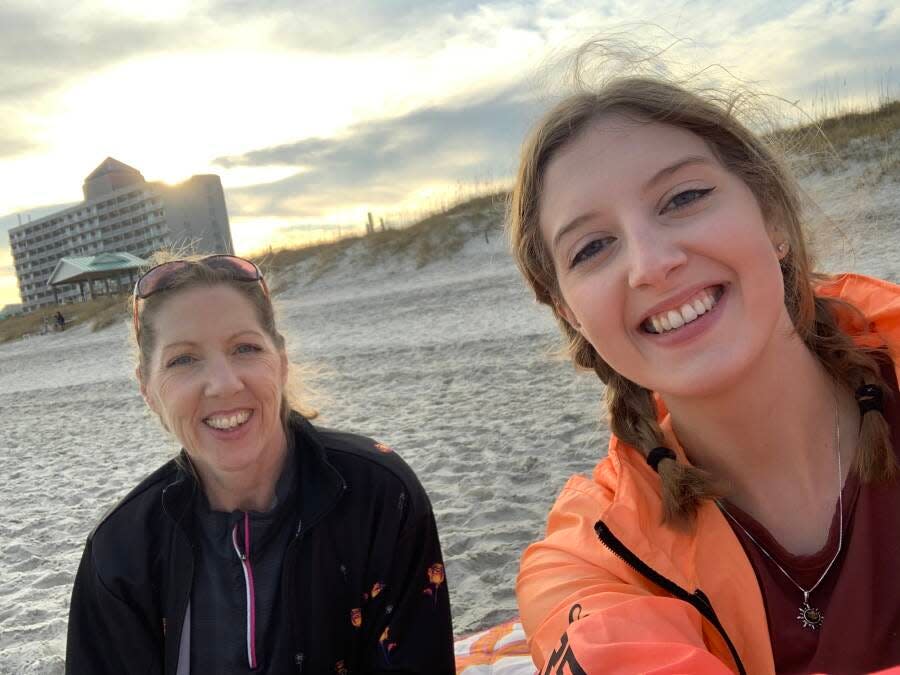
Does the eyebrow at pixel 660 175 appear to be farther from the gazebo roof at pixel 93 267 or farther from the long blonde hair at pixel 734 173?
the gazebo roof at pixel 93 267

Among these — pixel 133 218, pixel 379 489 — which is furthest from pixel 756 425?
pixel 133 218

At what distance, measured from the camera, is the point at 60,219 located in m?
98.0

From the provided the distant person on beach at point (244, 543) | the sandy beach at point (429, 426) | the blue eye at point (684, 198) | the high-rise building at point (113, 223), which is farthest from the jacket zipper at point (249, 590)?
the high-rise building at point (113, 223)

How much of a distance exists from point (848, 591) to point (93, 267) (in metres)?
48.8

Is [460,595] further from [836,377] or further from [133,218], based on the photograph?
[133,218]

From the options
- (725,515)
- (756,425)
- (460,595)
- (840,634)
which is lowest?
(460,595)

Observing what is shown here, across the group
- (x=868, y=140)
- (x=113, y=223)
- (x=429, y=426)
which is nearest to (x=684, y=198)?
(x=429, y=426)

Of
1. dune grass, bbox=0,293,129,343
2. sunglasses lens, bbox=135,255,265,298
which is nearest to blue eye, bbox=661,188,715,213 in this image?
sunglasses lens, bbox=135,255,265,298

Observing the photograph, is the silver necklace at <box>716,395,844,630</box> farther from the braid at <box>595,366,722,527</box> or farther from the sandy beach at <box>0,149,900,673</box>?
the sandy beach at <box>0,149,900,673</box>

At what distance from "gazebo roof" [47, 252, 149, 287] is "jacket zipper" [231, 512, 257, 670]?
151ft

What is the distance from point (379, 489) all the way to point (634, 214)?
1.22m

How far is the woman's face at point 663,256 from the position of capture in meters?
1.65

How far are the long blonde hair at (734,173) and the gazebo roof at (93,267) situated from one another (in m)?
46.5

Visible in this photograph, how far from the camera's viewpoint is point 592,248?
1840 millimetres
